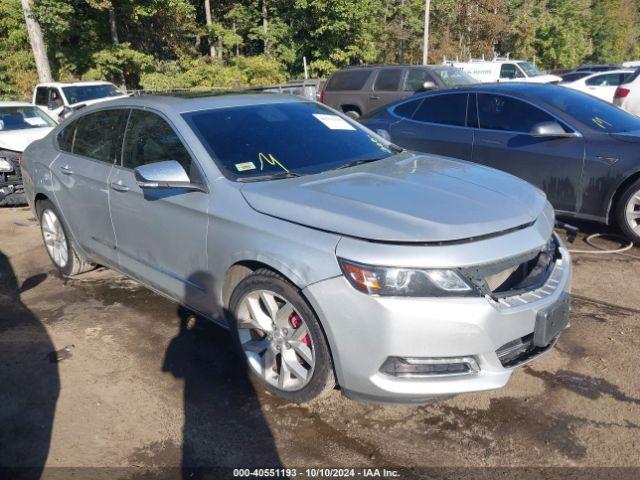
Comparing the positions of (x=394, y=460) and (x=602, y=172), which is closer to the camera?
(x=394, y=460)

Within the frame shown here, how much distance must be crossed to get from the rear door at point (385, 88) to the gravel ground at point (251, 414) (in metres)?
9.30

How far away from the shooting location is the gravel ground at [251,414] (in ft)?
8.75

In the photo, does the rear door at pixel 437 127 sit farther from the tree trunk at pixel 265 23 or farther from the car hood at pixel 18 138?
the tree trunk at pixel 265 23

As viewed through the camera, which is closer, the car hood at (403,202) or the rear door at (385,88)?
the car hood at (403,202)

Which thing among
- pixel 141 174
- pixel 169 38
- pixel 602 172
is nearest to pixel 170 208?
pixel 141 174

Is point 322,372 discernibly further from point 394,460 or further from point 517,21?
point 517,21

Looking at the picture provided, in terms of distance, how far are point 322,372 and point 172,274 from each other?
134 cm

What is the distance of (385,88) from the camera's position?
1291cm

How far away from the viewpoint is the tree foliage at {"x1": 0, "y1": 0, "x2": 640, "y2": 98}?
2311 centimetres

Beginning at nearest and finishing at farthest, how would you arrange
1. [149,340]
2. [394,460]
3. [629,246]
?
[394,460] < [149,340] < [629,246]

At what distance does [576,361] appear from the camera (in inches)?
135

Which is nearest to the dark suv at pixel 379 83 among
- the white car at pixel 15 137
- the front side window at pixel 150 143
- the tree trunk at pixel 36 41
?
the white car at pixel 15 137

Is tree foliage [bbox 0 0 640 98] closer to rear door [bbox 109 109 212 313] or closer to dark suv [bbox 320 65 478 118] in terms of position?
dark suv [bbox 320 65 478 118]

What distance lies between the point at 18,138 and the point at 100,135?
506cm
